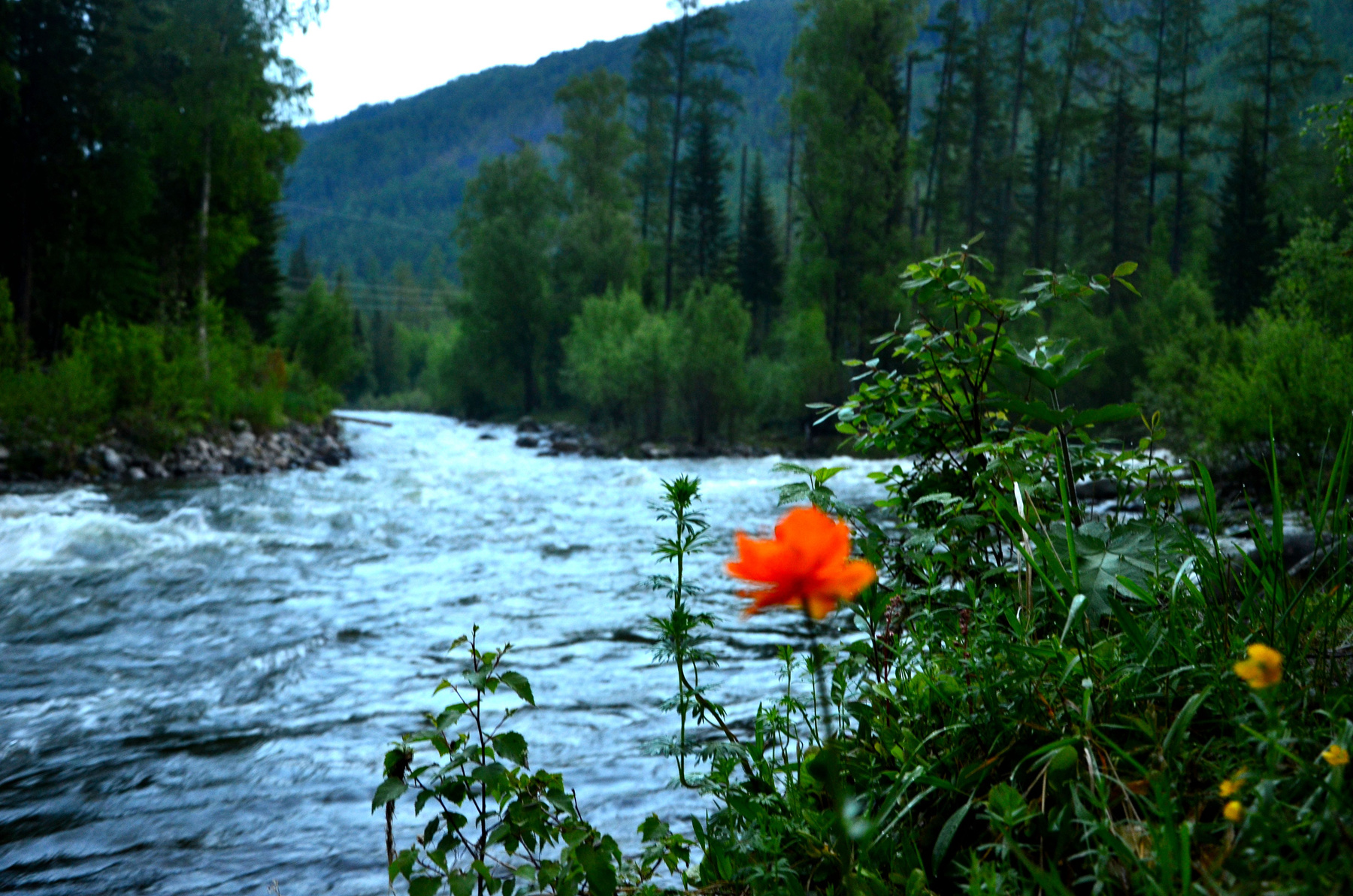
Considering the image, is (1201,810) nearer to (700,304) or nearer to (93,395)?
(93,395)

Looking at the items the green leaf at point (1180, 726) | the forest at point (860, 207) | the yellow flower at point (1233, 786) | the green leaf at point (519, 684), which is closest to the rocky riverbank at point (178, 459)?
the forest at point (860, 207)

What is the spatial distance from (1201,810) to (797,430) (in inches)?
990

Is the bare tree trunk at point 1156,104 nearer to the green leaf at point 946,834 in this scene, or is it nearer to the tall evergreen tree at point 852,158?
the tall evergreen tree at point 852,158

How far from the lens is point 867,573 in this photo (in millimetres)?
944

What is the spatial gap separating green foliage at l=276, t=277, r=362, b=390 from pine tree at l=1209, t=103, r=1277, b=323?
29.1 meters

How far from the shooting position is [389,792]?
178 cm

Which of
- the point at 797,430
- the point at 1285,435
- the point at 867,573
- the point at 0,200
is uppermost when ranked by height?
the point at 0,200

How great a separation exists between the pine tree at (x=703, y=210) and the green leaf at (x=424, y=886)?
3883 cm

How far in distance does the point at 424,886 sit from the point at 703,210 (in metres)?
40.2

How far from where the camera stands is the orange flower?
0.92 m

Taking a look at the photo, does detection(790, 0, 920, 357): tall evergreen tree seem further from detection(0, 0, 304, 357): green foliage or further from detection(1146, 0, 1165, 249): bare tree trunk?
detection(0, 0, 304, 357): green foliage

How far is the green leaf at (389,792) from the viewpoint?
5.77ft

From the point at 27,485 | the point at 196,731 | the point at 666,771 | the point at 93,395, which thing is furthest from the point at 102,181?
the point at 666,771

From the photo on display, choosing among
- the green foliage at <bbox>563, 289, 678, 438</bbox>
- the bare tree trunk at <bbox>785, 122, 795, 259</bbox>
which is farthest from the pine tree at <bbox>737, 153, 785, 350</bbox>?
the green foliage at <bbox>563, 289, 678, 438</bbox>
